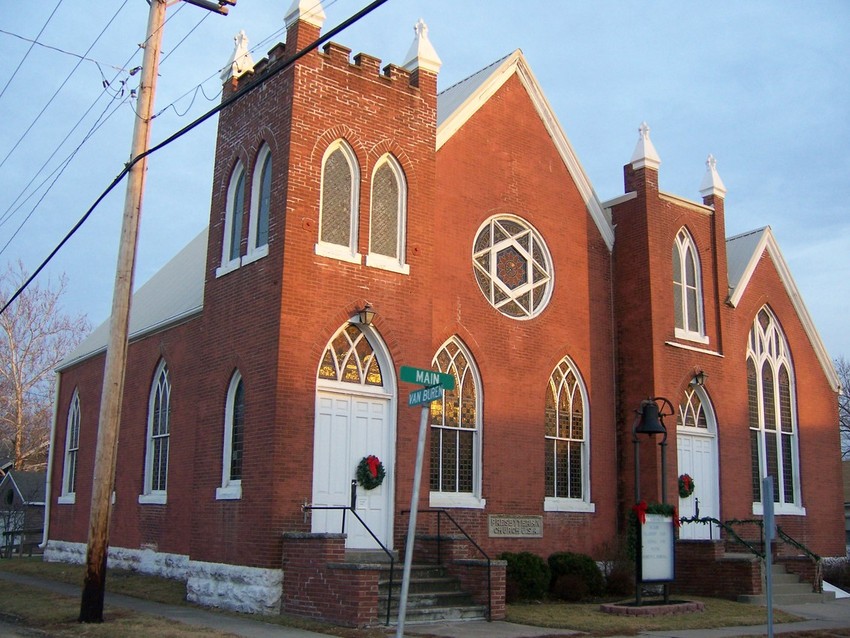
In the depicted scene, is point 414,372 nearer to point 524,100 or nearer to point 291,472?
point 291,472

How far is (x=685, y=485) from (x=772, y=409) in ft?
15.3

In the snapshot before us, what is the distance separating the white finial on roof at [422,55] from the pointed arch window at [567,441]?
21.8 ft

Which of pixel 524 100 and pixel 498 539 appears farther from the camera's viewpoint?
pixel 524 100

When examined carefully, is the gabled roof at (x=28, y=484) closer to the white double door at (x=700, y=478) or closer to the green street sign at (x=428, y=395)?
the white double door at (x=700, y=478)

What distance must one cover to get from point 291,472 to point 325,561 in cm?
167

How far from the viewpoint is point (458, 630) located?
13.3 metres

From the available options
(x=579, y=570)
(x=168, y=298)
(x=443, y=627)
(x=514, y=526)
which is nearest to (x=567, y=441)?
(x=514, y=526)

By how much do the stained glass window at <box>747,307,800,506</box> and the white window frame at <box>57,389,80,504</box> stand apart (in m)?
17.2

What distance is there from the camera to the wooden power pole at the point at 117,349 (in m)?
12.8

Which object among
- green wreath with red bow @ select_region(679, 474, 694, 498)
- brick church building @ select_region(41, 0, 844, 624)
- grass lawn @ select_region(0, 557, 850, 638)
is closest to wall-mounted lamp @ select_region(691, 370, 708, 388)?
brick church building @ select_region(41, 0, 844, 624)

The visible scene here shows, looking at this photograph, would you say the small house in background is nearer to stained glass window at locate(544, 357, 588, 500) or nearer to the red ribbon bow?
stained glass window at locate(544, 357, 588, 500)

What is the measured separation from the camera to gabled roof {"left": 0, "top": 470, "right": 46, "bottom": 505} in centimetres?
3872

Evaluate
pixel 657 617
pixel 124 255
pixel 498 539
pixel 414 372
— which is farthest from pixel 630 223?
pixel 414 372

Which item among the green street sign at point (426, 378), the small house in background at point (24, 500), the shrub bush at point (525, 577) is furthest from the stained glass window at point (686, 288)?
the small house in background at point (24, 500)
